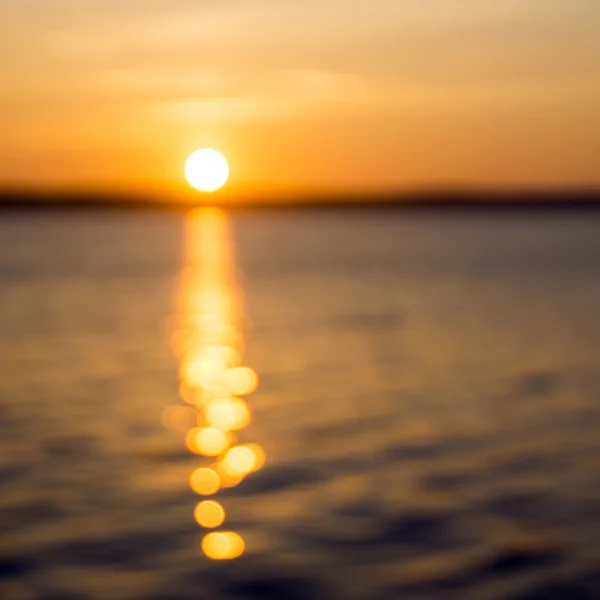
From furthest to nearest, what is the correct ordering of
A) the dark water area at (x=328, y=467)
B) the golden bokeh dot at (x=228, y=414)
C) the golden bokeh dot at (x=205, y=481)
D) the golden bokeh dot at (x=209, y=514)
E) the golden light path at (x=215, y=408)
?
the golden bokeh dot at (x=228, y=414), the golden bokeh dot at (x=205, y=481), the golden light path at (x=215, y=408), the golden bokeh dot at (x=209, y=514), the dark water area at (x=328, y=467)

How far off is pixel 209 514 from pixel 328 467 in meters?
2.48

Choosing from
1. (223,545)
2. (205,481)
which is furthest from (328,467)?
(223,545)

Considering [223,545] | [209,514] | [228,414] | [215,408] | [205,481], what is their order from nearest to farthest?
[223,545] < [209,514] < [205,481] < [228,414] < [215,408]

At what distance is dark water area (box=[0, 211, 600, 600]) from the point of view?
920 centimetres

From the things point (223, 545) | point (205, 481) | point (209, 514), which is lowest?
point (223, 545)

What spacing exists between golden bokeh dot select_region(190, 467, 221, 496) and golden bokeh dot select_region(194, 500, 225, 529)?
0.49m

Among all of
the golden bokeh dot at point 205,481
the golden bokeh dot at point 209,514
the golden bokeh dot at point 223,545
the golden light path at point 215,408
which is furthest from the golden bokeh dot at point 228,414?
the golden bokeh dot at point 223,545

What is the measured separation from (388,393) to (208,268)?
58690mm

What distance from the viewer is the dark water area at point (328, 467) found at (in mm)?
9195

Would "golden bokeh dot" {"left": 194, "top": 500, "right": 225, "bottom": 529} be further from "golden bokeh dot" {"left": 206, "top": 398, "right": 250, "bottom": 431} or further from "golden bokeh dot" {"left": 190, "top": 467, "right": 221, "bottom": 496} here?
"golden bokeh dot" {"left": 206, "top": 398, "right": 250, "bottom": 431}

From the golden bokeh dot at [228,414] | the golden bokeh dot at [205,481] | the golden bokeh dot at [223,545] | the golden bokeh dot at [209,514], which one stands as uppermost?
the golden bokeh dot at [228,414]

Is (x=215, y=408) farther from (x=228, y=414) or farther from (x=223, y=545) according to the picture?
(x=223, y=545)

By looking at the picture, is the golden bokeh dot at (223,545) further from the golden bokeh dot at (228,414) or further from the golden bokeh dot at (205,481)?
the golden bokeh dot at (228,414)

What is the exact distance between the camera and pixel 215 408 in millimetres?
18312
